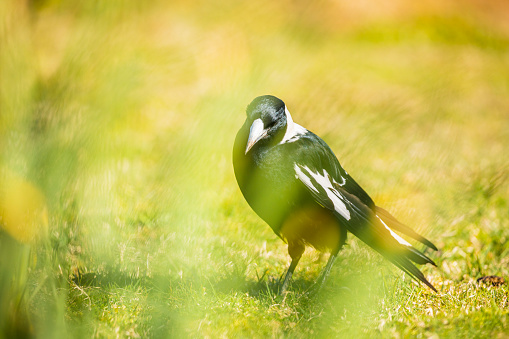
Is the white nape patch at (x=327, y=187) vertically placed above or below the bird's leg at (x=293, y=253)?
above

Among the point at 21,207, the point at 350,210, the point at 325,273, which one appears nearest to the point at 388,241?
the point at 350,210

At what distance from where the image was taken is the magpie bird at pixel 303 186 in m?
1.79

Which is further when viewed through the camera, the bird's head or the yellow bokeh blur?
the bird's head

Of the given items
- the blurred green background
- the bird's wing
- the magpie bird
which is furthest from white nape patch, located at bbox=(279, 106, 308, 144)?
the blurred green background

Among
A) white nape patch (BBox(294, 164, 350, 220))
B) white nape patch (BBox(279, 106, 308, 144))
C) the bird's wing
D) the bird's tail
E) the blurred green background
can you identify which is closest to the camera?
the blurred green background

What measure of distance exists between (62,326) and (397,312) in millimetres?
1560

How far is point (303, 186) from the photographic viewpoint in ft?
6.17

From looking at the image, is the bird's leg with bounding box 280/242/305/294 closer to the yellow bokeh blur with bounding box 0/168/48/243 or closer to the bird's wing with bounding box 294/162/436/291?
the bird's wing with bounding box 294/162/436/291

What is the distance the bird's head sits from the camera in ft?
5.86

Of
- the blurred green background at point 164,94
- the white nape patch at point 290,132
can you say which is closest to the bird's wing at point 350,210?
the white nape patch at point 290,132

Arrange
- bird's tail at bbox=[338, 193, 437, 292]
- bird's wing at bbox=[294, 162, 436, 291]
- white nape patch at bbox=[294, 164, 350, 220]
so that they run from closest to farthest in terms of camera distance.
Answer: bird's tail at bbox=[338, 193, 437, 292] < bird's wing at bbox=[294, 162, 436, 291] < white nape patch at bbox=[294, 164, 350, 220]

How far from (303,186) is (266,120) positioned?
0.99 ft

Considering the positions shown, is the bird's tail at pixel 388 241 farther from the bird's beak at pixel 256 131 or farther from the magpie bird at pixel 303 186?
the bird's beak at pixel 256 131

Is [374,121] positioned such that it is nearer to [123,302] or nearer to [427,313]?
[123,302]
